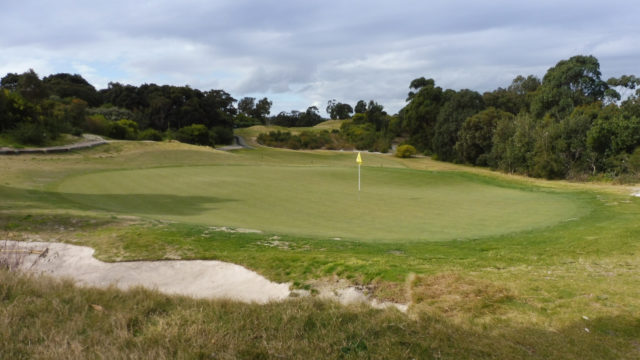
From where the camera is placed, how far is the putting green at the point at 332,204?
12.7 metres

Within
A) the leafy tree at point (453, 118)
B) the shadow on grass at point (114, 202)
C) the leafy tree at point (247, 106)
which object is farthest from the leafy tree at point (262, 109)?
the shadow on grass at point (114, 202)

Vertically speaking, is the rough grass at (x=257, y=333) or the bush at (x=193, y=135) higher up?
the bush at (x=193, y=135)

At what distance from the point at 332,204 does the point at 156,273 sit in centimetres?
977

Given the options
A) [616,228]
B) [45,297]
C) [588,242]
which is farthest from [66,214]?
[616,228]

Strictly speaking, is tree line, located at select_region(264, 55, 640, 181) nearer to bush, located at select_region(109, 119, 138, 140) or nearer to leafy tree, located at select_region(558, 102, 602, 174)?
leafy tree, located at select_region(558, 102, 602, 174)

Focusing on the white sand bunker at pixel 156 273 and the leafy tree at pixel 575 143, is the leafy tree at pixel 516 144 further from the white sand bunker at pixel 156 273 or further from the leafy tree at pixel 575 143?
the white sand bunker at pixel 156 273

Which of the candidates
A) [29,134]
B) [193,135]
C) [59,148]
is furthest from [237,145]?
[29,134]

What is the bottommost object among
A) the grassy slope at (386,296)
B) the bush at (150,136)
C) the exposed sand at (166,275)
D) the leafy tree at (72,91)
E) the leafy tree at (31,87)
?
the exposed sand at (166,275)

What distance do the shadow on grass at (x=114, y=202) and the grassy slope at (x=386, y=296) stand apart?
2.83 meters

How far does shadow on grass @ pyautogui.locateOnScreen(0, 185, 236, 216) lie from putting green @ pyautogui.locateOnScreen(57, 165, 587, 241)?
0.04 meters

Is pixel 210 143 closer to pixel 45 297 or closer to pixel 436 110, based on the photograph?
pixel 436 110

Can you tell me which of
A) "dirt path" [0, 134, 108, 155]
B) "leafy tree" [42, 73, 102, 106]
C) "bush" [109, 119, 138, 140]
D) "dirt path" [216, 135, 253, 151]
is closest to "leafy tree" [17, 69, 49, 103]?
"bush" [109, 119, 138, 140]

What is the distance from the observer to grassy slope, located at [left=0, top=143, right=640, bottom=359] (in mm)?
4246

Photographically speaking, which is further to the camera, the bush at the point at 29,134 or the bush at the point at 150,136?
the bush at the point at 150,136
